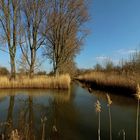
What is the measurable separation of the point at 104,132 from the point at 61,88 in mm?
10932

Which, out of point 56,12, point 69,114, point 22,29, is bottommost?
point 69,114

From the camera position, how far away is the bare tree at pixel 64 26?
20.1 metres

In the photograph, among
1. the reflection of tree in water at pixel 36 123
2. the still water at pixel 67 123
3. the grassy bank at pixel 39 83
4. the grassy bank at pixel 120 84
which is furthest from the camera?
the grassy bank at pixel 39 83

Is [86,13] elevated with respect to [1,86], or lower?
elevated

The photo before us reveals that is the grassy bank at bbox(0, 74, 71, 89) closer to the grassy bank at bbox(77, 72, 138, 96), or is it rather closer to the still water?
the grassy bank at bbox(77, 72, 138, 96)

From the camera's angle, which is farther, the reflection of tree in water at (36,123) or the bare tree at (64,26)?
the bare tree at (64,26)

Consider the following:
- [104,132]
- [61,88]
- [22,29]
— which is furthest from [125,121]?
[22,29]

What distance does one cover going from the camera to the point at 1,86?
52.5 ft

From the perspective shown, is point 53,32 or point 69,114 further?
point 53,32

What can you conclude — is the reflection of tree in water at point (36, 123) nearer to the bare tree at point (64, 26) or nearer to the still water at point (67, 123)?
the still water at point (67, 123)

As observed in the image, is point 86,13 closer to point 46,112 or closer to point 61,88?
point 61,88

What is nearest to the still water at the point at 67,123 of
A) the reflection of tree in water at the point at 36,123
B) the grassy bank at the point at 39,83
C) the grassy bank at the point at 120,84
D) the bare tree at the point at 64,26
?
the reflection of tree in water at the point at 36,123

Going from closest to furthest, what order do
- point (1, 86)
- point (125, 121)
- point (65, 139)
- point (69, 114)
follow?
point (65, 139) → point (125, 121) → point (69, 114) → point (1, 86)

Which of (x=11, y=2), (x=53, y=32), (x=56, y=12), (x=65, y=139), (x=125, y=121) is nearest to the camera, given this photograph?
(x=65, y=139)
